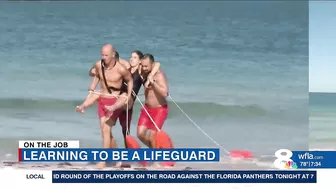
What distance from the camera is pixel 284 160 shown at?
5.17 m

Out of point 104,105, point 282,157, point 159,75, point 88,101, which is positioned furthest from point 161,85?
point 282,157

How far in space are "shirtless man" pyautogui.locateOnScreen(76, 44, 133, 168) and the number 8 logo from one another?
123 centimetres

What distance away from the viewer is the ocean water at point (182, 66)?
538cm

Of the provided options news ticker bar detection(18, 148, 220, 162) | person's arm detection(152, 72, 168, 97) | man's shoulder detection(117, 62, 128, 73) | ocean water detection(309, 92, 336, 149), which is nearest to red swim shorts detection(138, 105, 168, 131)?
person's arm detection(152, 72, 168, 97)

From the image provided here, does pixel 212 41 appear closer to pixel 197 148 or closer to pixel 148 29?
pixel 148 29

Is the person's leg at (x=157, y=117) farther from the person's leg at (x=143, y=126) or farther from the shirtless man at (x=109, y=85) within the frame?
the shirtless man at (x=109, y=85)

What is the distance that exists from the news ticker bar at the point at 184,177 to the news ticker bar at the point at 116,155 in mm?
100

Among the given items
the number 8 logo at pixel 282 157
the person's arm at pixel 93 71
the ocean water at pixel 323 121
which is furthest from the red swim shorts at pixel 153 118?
the ocean water at pixel 323 121

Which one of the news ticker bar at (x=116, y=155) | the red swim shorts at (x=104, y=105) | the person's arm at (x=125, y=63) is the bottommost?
the news ticker bar at (x=116, y=155)

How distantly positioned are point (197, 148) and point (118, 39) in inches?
45.1

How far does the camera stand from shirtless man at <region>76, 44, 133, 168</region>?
16.8ft

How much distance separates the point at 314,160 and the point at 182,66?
133 centimetres

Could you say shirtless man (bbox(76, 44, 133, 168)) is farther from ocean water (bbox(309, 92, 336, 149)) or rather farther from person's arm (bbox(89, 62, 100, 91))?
ocean water (bbox(309, 92, 336, 149))

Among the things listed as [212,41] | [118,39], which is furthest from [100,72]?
[212,41]
